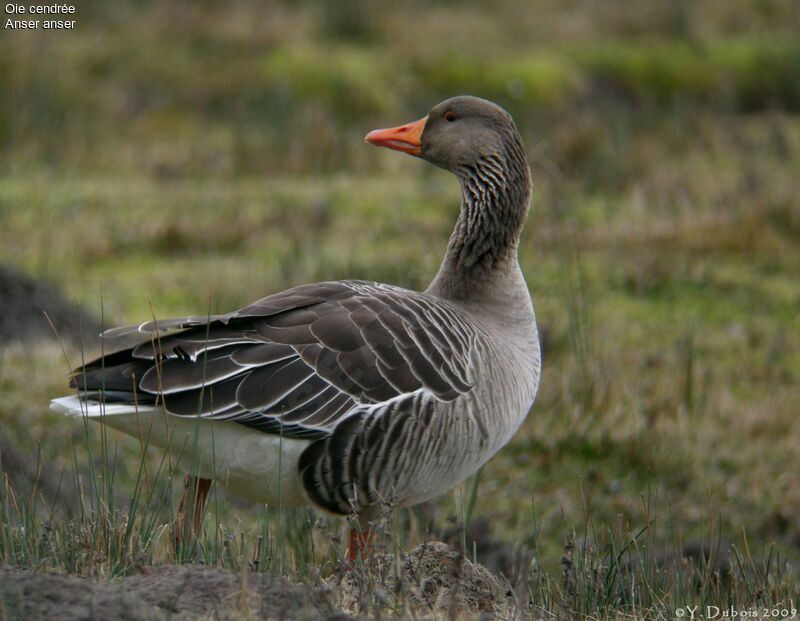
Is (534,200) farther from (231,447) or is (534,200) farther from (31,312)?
(231,447)

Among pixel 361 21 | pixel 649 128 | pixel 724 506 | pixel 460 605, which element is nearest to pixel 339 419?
pixel 460 605

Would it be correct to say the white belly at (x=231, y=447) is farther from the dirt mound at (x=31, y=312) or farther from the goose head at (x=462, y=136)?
the dirt mound at (x=31, y=312)

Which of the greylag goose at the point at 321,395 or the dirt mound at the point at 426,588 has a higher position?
the greylag goose at the point at 321,395

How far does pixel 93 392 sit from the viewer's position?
4.30 metres

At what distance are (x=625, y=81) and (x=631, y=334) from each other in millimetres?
8376

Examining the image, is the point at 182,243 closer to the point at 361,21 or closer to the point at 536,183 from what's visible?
the point at 536,183

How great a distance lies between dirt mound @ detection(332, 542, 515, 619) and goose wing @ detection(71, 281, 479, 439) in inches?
26.8

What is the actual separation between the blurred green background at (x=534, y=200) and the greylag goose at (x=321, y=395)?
25.9 inches

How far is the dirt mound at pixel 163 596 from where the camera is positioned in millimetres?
2838

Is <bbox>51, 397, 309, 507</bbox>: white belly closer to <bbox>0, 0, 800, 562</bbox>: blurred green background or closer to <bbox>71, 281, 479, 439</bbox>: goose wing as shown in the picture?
<bbox>71, 281, 479, 439</bbox>: goose wing

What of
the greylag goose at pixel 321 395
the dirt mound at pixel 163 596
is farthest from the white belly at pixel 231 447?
the dirt mound at pixel 163 596

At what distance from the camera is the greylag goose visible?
14.1ft

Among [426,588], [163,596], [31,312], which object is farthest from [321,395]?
[31,312]

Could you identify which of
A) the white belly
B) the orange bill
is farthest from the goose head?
the white belly
